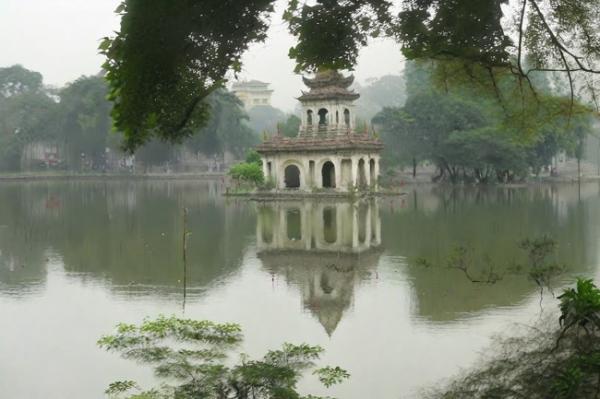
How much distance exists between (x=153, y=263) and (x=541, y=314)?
11042 mm

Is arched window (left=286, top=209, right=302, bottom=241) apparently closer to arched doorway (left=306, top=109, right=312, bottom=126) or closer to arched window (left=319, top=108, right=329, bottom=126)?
arched doorway (left=306, top=109, right=312, bottom=126)

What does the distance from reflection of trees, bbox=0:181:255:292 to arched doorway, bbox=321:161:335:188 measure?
669 centimetres

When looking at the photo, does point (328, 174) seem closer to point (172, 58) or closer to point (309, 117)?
point (309, 117)

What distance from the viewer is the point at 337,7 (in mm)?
8438

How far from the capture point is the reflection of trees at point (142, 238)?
17.9 metres

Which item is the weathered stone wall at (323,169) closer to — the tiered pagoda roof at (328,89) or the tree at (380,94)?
the tiered pagoda roof at (328,89)

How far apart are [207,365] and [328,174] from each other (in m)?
35.4

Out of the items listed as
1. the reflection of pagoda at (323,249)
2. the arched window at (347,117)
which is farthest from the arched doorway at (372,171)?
the reflection of pagoda at (323,249)

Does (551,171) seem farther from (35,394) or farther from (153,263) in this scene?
(35,394)

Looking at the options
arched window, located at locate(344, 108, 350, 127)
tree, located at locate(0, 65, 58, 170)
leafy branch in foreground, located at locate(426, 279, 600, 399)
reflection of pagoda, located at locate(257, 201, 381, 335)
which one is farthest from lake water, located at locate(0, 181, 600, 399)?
tree, located at locate(0, 65, 58, 170)

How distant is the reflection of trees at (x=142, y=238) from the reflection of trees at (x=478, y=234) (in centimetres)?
543

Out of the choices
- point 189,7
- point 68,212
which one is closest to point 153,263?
point 189,7

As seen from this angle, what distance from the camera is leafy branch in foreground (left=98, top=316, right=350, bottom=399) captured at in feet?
26.3

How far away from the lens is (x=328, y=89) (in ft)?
140
